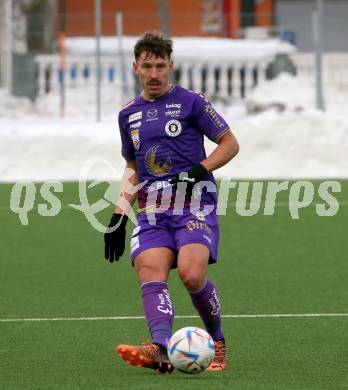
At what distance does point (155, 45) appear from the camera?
865 centimetres

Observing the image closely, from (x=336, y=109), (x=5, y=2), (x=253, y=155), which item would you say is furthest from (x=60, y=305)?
(x=5, y=2)

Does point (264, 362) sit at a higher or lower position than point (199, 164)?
lower

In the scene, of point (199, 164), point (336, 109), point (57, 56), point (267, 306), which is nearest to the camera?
point (199, 164)

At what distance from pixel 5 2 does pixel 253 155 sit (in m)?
12.2

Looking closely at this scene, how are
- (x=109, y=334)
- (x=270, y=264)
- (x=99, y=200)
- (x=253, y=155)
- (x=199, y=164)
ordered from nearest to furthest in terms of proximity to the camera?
(x=199, y=164)
(x=109, y=334)
(x=270, y=264)
(x=99, y=200)
(x=253, y=155)

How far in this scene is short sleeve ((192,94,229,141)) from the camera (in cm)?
877

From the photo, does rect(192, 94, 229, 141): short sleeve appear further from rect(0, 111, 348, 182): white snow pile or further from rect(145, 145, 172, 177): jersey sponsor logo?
rect(0, 111, 348, 182): white snow pile

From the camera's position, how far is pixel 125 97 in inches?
1056

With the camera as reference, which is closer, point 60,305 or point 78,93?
point 60,305

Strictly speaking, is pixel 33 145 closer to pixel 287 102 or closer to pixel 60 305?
pixel 287 102

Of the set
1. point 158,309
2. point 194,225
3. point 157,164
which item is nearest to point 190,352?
point 158,309

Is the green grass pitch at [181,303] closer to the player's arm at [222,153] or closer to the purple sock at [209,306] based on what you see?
the purple sock at [209,306]

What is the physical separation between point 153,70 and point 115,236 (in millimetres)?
1015

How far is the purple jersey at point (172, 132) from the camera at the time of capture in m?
8.76
